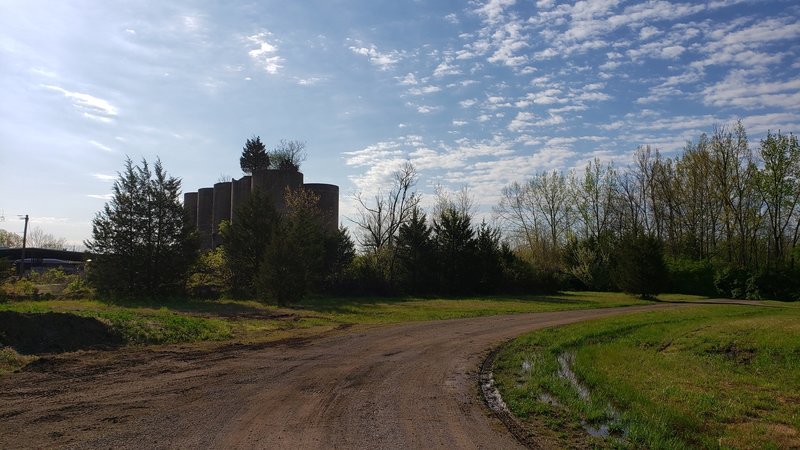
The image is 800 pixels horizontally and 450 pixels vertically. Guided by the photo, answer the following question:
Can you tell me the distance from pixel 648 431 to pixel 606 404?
1543 millimetres

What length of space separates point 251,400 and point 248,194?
134 ft

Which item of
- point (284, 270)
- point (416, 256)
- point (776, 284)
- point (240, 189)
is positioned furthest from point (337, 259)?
point (776, 284)

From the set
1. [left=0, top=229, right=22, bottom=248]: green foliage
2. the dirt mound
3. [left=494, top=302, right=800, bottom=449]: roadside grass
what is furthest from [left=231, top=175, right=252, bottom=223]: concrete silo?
[left=0, top=229, right=22, bottom=248]: green foliage

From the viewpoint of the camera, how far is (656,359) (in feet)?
47.6

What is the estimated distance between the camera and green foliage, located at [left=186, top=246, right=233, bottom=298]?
1393 inches

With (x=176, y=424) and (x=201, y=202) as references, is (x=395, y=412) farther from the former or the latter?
(x=201, y=202)

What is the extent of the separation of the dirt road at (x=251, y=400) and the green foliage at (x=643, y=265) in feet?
101

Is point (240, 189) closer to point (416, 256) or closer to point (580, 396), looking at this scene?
point (416, 256)

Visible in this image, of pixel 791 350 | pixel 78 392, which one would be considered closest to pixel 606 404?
pixel 78 392

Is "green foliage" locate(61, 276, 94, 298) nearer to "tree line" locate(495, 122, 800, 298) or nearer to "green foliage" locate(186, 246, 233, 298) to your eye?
"green foliage" locate(186, 246, 233, 298)

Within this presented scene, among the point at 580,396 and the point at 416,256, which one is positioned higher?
the point at 416,256

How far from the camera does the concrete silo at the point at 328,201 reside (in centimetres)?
5269

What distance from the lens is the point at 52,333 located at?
1319 centimetres

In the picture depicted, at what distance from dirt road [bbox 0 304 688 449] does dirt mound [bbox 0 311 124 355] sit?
41.0 inches
